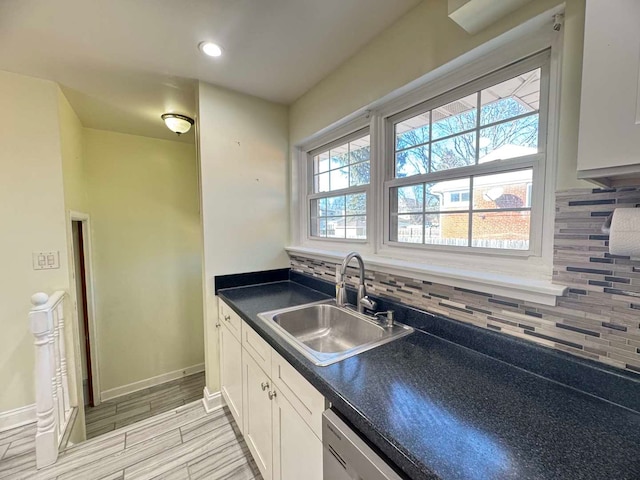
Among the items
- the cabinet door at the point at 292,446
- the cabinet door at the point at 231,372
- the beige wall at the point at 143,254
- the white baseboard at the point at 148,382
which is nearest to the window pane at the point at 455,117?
the cabinet door at the point at 292,446

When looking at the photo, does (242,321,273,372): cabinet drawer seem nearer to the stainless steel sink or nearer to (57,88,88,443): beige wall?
the stainless steel sink

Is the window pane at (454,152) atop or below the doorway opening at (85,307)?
atop

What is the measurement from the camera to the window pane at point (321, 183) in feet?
7.31

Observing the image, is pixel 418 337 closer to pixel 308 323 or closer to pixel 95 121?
pixel 308 323

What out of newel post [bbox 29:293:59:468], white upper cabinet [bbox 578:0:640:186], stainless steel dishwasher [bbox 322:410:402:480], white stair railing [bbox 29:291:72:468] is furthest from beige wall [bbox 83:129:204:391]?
white upper cabinet [bbox 578:0:640:186]

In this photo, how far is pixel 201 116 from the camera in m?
1.94

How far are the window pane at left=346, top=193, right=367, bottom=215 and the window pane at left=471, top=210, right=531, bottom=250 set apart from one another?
74 centimetres

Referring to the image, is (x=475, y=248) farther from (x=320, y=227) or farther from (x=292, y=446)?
(x=320, y=227)

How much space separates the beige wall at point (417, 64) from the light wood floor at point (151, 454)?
2.15 metres

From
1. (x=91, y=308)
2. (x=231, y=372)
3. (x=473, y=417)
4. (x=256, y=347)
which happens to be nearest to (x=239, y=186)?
(x=256, y=347)

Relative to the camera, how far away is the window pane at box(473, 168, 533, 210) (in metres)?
1.09

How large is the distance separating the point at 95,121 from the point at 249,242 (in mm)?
1960

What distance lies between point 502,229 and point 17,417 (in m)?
3.23

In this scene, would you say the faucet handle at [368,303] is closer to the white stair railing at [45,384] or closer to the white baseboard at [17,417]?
the white stair railing at [45,384]
